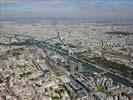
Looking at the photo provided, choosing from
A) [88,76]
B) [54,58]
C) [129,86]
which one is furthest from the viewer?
[54,58]

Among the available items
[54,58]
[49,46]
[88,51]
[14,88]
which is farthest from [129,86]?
[49,46]

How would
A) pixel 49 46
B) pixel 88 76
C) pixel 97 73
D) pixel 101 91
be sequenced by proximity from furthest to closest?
pixel 49 46 → pixel 97 73 → pixel 88 76 → pixel 101 91

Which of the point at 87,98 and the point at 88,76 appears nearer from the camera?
the point at 87,98

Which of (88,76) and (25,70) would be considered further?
(25,70)

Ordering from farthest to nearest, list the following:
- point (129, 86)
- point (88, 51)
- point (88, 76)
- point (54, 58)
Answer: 1. point (88, 51)
2. point (54, 58)
3. point (88, 76)
4. point (129, 86)

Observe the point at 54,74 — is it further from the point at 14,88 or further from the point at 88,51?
the point at 88,51

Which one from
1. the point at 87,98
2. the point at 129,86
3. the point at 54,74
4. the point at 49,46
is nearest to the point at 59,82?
the point at 54,74

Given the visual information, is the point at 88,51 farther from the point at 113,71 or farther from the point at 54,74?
the point at 54,74

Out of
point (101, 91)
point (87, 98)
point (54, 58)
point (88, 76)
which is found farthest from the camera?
point (54, 58)
